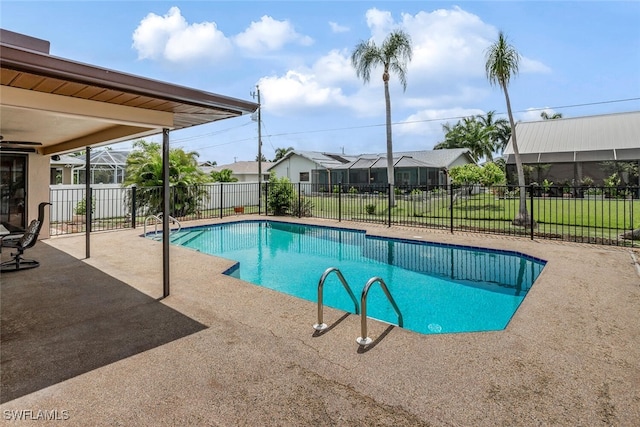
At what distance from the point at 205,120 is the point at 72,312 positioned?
293 cm

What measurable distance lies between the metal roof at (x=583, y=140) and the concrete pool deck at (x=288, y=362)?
2197 centimetres

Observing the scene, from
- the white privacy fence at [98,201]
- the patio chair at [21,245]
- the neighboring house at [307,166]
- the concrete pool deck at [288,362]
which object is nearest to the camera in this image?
the concrete pool deck at [288,362]

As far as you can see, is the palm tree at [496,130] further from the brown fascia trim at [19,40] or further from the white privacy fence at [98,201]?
the brown fascia trim at [19,40]

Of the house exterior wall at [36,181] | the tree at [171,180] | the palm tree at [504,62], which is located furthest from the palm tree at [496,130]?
the house exterior wall at [36,181]

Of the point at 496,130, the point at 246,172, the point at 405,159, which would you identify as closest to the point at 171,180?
the point at 246,172

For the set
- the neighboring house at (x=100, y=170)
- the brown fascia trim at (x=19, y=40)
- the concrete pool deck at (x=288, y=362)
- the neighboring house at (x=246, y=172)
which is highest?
the neighboring house at (x=246, y=172)

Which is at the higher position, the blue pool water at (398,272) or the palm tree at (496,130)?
the palm tree at (496,130)

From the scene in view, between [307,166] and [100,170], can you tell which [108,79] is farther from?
[307,166]

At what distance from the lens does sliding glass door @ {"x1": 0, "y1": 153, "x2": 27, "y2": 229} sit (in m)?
8.64

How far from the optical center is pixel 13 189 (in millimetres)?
8867

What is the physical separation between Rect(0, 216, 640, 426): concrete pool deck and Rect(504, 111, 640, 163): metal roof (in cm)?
2197

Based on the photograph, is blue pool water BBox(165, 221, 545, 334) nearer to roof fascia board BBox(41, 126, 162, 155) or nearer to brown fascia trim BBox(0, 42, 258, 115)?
roof fascia board BBox(41, 126, 162, 155)

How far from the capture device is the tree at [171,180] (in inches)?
559

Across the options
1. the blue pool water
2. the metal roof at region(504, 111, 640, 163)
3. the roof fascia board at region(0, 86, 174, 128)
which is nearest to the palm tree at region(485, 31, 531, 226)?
the blue pool water
